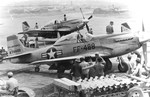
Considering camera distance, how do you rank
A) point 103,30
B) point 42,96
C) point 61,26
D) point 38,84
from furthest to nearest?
point 103,30, point 61,26, point 38,84, point 42,96

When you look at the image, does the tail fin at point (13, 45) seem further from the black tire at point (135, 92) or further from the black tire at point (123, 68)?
the black tire at point (135, 92)

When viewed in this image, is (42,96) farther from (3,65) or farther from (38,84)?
(3,65)

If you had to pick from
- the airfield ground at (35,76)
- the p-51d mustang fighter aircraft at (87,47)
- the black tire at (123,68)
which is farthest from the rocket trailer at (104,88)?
the black tire at (123,68)

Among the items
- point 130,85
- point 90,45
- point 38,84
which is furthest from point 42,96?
point 90,45

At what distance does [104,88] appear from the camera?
5992 millimetres

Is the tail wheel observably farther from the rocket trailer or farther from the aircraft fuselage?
the aircraft fuselage

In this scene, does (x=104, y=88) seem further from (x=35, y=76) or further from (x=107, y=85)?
(x=35, y=76)

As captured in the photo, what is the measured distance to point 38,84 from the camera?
8.61 metres

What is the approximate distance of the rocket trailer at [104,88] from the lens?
19.3 ft

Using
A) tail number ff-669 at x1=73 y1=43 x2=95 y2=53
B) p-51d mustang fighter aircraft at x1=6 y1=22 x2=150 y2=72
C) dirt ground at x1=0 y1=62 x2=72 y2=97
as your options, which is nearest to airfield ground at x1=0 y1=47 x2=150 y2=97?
dirt ground at x1=0 y1=62 x2=72 y2=97

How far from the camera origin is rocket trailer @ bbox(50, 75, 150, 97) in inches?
232

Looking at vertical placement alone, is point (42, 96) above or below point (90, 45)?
below

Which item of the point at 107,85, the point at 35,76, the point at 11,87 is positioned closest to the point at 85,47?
the point at 35,76

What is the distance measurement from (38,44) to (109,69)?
16.2ft
